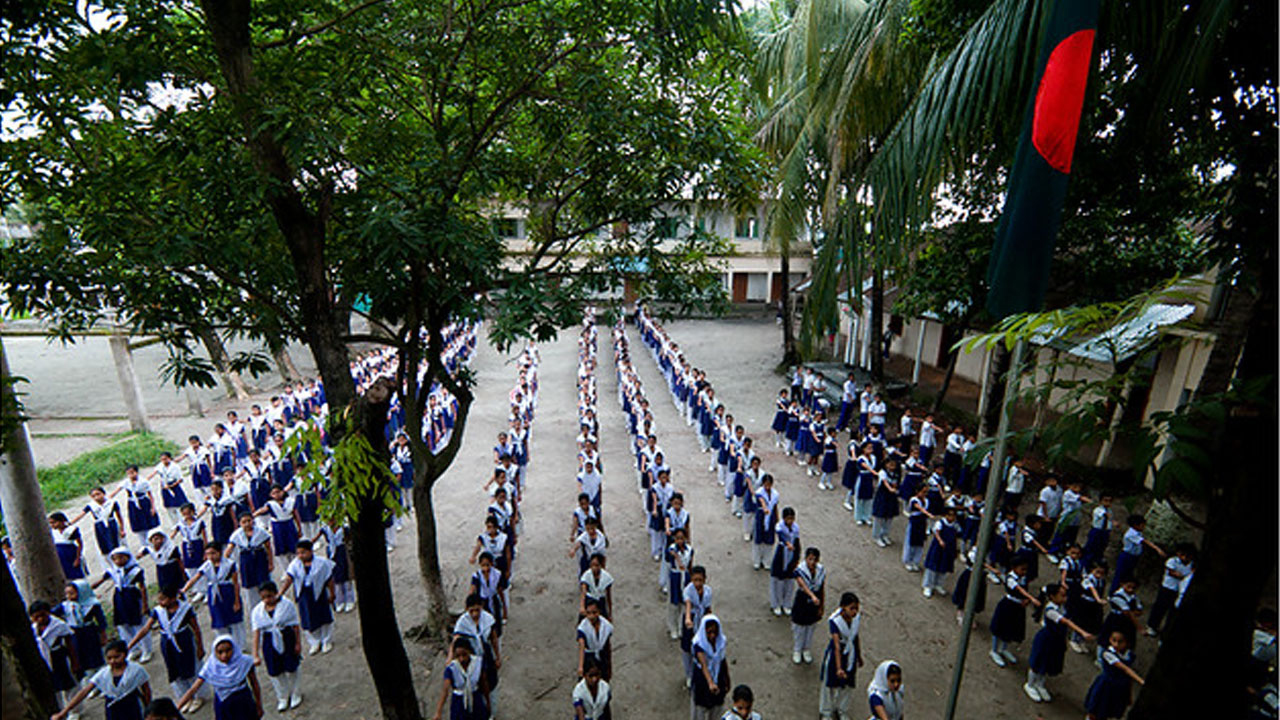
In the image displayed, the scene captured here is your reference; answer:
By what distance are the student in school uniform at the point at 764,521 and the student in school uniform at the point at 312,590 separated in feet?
17.3

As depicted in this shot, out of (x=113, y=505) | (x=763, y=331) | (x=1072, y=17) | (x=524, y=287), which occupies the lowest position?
(x=763, y=331)

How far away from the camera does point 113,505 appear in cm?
815

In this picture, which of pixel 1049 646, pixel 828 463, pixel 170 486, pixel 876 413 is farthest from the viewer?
Answer: pixel 876 413

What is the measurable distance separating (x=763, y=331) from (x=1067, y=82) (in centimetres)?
2519

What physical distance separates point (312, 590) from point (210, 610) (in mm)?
1180

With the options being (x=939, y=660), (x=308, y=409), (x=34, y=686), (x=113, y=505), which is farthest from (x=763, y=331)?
(x=34, y=686)

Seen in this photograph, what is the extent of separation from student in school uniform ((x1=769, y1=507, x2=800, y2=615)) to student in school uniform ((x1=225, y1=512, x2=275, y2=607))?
6163 mm

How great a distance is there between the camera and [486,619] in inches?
228

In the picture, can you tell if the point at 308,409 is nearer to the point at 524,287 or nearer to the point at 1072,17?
→ the point at 524,287

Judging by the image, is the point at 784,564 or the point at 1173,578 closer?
the point at 1173,578

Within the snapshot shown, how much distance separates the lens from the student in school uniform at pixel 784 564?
721 centimetres

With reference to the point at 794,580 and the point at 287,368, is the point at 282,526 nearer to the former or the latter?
the point at 794,580

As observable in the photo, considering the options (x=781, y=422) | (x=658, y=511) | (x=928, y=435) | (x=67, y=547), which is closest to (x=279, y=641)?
(x=67, y=547)

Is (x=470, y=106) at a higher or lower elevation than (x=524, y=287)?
higher
